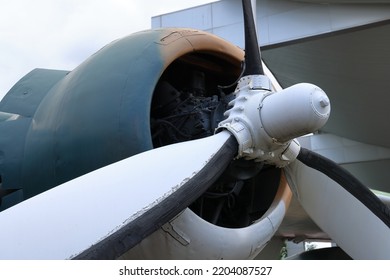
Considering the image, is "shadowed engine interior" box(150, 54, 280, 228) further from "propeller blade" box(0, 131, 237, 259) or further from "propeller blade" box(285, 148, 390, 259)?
"propeller blade" box(0, 131, 237, 259)

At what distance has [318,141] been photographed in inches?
1116

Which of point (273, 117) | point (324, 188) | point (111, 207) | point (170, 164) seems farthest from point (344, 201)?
point (111, 207)

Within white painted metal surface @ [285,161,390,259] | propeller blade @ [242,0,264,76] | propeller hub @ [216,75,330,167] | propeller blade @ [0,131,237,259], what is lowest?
white painted metal surface @ [285,161,390,259]

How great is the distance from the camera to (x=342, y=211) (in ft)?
12.9

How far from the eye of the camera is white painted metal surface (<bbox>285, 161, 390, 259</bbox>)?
12.6 ft

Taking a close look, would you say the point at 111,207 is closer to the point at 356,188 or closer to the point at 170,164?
the point at 170,164

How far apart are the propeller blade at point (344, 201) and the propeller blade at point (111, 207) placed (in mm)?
1031

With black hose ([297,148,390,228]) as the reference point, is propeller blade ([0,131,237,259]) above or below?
above

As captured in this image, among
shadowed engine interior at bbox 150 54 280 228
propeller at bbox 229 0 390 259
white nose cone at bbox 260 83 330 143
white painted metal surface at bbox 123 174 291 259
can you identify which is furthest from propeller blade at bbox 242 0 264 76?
white painted metal surface at bbox 123 174 291 259

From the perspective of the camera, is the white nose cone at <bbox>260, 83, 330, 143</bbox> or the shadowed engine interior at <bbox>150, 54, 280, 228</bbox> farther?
the shadowed engine interior at <bbox>150, 54, 280, 228</bbox>

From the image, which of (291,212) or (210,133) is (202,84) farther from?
(291,212)

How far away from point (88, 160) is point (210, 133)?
963mm

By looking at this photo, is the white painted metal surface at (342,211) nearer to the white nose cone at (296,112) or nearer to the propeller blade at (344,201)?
the propeller blade at (344,201)

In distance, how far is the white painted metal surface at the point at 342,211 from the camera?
3.85 m
